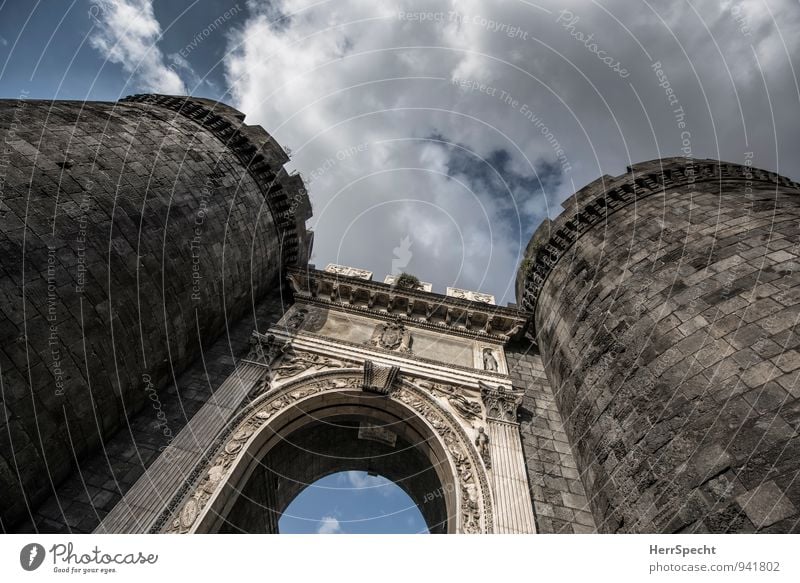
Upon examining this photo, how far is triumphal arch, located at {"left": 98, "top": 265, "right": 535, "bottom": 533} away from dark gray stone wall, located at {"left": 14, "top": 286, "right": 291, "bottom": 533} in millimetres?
501

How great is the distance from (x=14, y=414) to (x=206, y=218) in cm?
649

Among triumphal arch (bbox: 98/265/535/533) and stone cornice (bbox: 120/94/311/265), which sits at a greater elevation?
stone cornice (bbox: 120/94/311/265)

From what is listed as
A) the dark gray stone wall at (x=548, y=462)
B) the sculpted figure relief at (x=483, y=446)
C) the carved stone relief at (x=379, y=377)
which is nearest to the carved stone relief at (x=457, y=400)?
the sculpted figure relief at (x=483, y=446)

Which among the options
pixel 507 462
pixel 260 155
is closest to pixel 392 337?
pixel 507 462

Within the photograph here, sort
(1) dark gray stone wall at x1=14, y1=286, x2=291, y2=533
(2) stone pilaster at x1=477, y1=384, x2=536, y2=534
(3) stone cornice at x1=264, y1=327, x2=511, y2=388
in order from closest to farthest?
(1) dark gray stone wall at x1=14, y1=286, x2=291, y2=533, (2) stone pilaster at x1=477, y1=384, x2=536, y2=534, (3) stone cornice at x1=264, y1=327, x2=511, y2=388

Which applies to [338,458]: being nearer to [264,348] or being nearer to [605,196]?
[264,348]

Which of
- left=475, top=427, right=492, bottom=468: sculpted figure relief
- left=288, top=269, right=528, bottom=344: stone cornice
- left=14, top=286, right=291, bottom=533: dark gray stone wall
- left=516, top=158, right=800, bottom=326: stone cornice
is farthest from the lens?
left=288, top=269, right=528, bottom=344: stone cornice

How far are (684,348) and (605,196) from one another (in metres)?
6.87

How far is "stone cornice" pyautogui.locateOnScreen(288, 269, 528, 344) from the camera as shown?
1327 cm

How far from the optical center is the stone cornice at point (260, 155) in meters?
13.7

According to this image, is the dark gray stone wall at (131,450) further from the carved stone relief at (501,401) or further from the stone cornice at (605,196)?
the stone cornice at (605,196)

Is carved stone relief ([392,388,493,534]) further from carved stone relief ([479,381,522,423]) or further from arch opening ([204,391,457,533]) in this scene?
carved stone relief ([479,381,522,423])

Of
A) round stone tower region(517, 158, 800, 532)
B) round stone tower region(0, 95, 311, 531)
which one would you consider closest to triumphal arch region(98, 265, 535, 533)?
round stone tower region(0, 95, 311, 531)

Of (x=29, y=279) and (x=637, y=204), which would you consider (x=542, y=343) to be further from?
(x=29, y=279)
